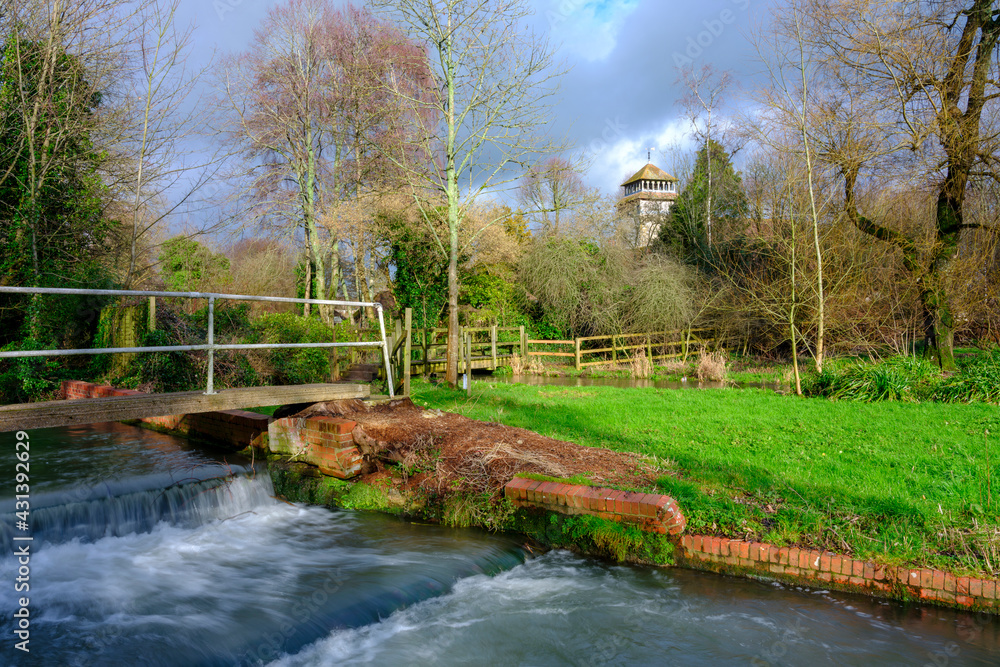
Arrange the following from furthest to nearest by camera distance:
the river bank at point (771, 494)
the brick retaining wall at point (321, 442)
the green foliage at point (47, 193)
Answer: the green foliage at point (47, 193)
the brick retaining wall at point (321, 442)
the river bank at point (771, 494)

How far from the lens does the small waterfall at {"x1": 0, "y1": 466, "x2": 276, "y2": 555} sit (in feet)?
16.8

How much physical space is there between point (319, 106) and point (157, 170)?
10.7 metres

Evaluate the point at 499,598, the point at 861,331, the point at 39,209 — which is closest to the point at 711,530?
the point at 499,598

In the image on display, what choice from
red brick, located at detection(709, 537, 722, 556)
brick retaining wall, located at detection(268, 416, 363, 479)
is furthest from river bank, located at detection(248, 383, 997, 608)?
brick retaining wall, located at detection(268, 416, 363, 479)

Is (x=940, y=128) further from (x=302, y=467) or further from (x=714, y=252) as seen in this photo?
(x=302, y=467)

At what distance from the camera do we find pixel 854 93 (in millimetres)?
13883

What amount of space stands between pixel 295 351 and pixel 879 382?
10915 mm

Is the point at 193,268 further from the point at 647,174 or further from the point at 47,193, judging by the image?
the point at 647,174

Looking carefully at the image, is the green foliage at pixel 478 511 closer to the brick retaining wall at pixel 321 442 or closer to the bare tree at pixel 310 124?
the brick retaining wall at pixel 321 442

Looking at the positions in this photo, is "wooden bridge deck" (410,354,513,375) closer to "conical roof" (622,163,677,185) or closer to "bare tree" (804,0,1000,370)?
"bare tree" (804,0,1000,370)

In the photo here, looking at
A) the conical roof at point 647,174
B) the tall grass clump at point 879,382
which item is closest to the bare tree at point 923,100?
the tall grass clump at point 879,382

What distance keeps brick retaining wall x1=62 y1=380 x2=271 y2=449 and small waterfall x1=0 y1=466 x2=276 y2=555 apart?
2.44ft

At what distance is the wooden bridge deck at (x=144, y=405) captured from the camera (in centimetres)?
469

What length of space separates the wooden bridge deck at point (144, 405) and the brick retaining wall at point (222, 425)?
2.83 ft
